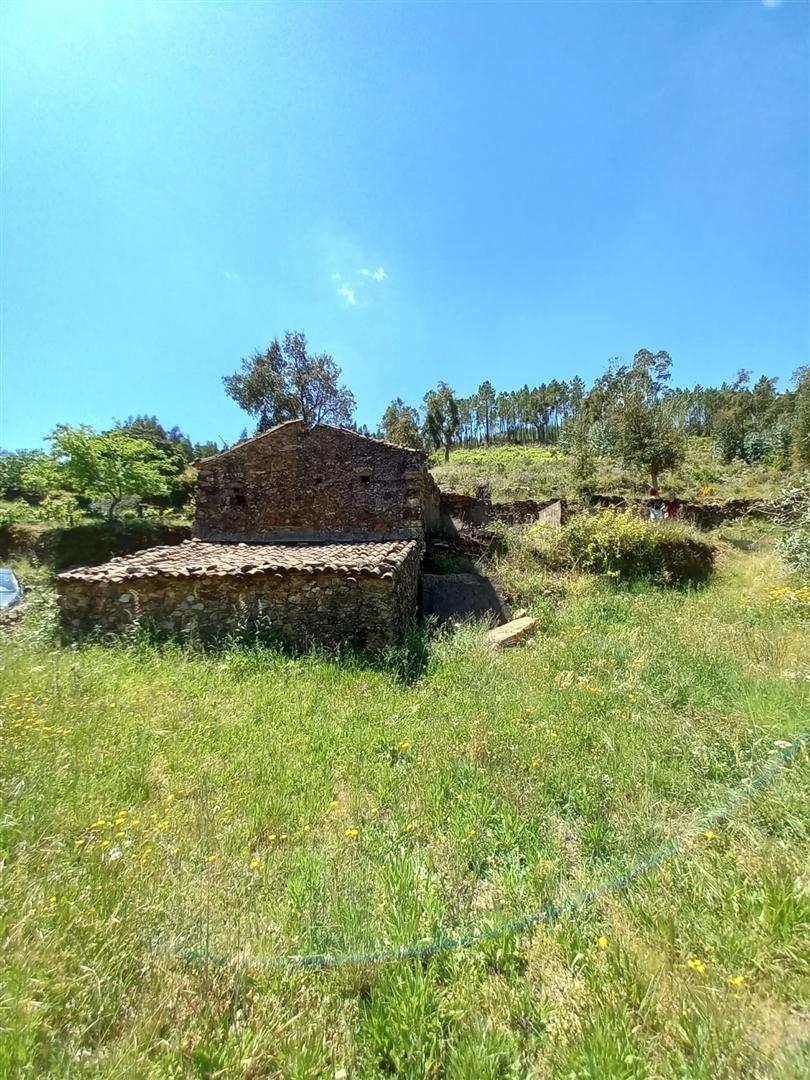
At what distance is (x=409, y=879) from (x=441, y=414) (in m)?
58.5

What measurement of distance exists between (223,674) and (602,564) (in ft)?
34.0

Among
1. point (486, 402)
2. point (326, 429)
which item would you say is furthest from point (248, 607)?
point (486, 402)

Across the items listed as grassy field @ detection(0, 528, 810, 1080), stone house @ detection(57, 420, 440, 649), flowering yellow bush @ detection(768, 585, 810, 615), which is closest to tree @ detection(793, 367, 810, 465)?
flowering yellow bush @ detection(768, 585, 810, 615)

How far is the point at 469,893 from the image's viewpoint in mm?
2848

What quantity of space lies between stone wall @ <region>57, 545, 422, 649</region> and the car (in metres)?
4.29

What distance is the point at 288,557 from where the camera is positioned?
9.14m

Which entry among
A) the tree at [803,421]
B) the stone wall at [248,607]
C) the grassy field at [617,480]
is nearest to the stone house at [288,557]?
the stone wall at [248,607]

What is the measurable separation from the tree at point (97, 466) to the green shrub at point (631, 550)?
2051 cm

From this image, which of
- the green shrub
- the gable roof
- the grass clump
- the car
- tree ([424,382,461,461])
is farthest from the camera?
tree ([424,382,461,461])

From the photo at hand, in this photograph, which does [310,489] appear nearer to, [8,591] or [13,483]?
[8,591]

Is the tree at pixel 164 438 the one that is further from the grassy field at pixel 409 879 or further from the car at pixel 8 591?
the grassy field at pixel 409 879

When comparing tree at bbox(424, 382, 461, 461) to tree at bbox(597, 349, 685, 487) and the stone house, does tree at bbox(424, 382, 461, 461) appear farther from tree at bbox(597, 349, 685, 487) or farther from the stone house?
the stone house

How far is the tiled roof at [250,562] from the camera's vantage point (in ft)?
26.2

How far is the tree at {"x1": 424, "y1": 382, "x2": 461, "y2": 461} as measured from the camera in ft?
188
